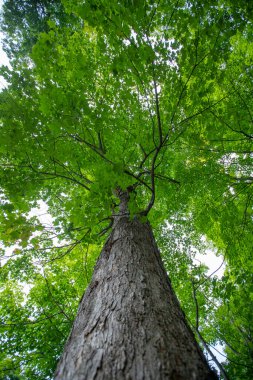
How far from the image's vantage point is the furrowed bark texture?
1.10 m

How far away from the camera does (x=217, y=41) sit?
239cm

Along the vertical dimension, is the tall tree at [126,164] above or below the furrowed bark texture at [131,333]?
above

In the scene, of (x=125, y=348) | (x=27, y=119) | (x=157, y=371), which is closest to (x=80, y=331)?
(x=125, y=348)

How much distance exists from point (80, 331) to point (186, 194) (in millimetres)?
4306

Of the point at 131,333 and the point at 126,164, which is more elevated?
the point at 126,164

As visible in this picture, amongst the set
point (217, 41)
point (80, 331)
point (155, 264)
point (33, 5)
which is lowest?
point (80, 331)

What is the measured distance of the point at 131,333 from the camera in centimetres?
136

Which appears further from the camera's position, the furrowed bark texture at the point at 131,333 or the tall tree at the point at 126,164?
the tall tree at the point at 126,164

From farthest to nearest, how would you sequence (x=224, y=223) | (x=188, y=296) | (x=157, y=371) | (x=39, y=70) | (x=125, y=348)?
1. (x=188, y=296)
2. (x=224, y=223)
3. (x=39, y=70)
4. (x=125, y=348)
5. (x=157, y=371)

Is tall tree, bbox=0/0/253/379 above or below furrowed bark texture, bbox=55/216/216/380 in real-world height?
above

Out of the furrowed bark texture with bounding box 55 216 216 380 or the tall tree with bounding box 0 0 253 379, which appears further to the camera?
the tall tree with bounding box 0 0 253 379

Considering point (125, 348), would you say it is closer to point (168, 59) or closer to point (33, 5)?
point (168, 59)

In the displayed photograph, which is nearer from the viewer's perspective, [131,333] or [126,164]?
[131,333]

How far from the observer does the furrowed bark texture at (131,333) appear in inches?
43.3
